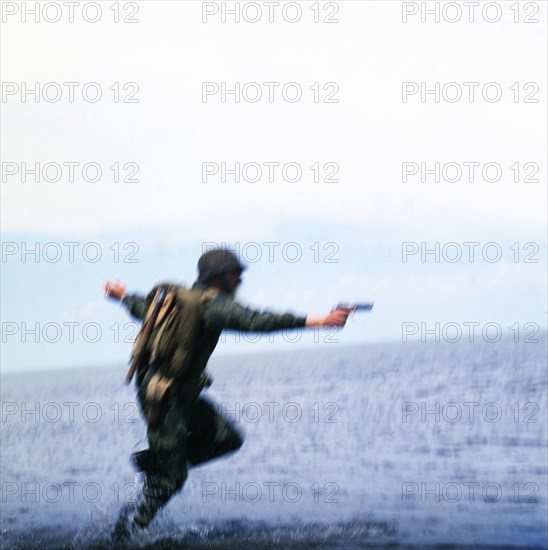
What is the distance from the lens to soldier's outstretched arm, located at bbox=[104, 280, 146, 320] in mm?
10279

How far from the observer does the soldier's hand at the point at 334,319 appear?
9.02 meters

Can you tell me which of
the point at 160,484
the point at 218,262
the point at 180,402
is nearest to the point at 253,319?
the point at 218,262

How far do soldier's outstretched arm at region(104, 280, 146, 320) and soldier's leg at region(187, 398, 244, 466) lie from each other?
3.07 ft

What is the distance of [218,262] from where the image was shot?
32.1 ft

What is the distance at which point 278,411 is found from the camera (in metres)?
50.0

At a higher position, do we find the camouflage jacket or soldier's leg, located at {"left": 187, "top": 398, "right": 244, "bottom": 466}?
the camouflage jacket

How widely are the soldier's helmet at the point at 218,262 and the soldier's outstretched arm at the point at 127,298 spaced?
2.50 feet

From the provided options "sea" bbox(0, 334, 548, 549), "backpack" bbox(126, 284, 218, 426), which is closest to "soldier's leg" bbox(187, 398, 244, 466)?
"sea" bbox(0, 334, 548, 549)

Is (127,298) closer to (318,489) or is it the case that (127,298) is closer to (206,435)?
(206,435)

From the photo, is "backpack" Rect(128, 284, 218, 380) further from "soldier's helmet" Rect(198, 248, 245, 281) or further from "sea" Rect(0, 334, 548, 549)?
"sea" Rect(0, 334, 548, 549)

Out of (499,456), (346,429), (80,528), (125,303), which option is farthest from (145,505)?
(346,429)

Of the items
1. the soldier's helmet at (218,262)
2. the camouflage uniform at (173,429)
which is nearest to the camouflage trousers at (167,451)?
the camouflage uniform at (173,429)

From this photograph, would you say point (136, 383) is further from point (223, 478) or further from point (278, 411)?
point (278, 411)

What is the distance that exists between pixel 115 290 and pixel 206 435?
5.13 ft
